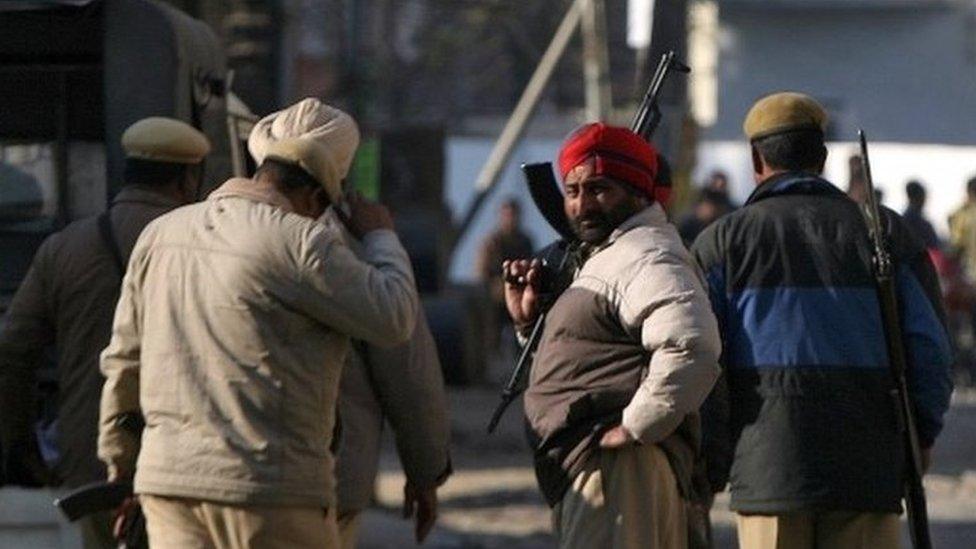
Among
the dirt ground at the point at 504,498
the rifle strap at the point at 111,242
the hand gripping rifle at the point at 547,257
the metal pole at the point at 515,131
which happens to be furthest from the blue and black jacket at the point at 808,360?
the metal pole at the point at 515,131

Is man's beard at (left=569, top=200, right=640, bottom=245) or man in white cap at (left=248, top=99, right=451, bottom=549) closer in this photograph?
man's beard at (left=569, top=200, right=640, bottom=245)

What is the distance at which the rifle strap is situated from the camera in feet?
26.7

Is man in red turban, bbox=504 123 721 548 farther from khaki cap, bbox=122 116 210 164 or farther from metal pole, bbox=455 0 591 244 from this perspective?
metal pole, bbox=455 0 591 244

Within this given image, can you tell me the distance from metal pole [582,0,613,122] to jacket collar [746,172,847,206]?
18881 millimetres

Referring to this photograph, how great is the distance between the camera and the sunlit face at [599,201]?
22.7 feet

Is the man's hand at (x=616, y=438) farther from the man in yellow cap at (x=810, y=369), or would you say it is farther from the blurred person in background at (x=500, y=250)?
the blurred person in background at (x=500, y=250)

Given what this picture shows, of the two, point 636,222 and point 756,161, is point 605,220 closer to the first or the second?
point 636,222

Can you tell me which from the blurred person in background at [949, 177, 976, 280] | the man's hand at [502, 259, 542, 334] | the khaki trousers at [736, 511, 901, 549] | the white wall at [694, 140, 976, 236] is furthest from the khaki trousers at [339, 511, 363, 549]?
the white wall at [694, 140, 976, 236]

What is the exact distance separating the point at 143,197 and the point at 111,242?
16cm

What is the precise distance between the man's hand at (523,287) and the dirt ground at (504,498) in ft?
18.0

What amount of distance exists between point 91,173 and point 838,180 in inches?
1116

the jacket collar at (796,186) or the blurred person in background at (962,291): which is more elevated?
the jacket collar at (796,186)

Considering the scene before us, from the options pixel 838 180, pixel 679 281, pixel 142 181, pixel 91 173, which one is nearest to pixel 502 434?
pixel 91 173

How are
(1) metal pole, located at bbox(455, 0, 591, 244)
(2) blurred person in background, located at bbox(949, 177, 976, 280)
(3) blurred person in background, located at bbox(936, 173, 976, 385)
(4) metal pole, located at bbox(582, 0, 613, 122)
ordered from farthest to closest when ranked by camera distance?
1. (4) metal pole, located at bbox(582, 0, 613, 122)
2. (1) metal pole, located at bbox(455, 0, 591, 244)
3. (3) blurred person in background, located at bbox(936, 173, 976, 385)
4. (2) blurred person in background, located at bbox(949, 177, 976, 280)
